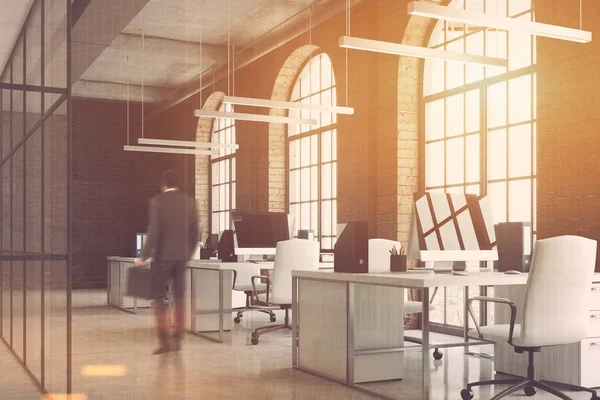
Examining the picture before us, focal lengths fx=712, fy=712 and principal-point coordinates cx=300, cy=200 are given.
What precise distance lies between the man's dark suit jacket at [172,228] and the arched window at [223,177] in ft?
22.2

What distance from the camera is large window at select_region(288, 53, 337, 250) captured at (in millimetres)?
9883

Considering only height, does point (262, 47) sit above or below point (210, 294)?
above

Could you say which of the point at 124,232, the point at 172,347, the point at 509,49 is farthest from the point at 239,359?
the point at 124,232

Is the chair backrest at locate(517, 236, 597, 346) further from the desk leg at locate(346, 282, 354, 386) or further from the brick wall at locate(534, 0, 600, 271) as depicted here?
the brick wall at locate(534, 0, 600, 271)

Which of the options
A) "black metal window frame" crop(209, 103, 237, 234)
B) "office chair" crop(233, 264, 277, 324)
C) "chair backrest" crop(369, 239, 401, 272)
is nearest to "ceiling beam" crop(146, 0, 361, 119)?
"black metal window frame" crop(209, 103, 237, 234)

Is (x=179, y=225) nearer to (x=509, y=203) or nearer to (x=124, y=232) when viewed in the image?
(x=509, y=203)

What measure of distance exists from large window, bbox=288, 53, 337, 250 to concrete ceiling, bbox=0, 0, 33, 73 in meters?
4.37

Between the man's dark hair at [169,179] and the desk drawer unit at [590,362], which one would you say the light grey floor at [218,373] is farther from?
the man's dark hair at [169,179]

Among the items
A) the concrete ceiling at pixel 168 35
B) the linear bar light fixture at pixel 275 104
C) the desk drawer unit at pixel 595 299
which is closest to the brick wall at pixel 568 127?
the desk drawer unit at pixel 595 299

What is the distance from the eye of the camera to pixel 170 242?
222 inches

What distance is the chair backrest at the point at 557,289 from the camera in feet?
12.8

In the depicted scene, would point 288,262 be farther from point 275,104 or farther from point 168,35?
point 168,35

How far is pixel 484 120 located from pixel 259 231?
2562 millimetres

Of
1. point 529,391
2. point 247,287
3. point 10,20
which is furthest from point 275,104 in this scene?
point 529,391
